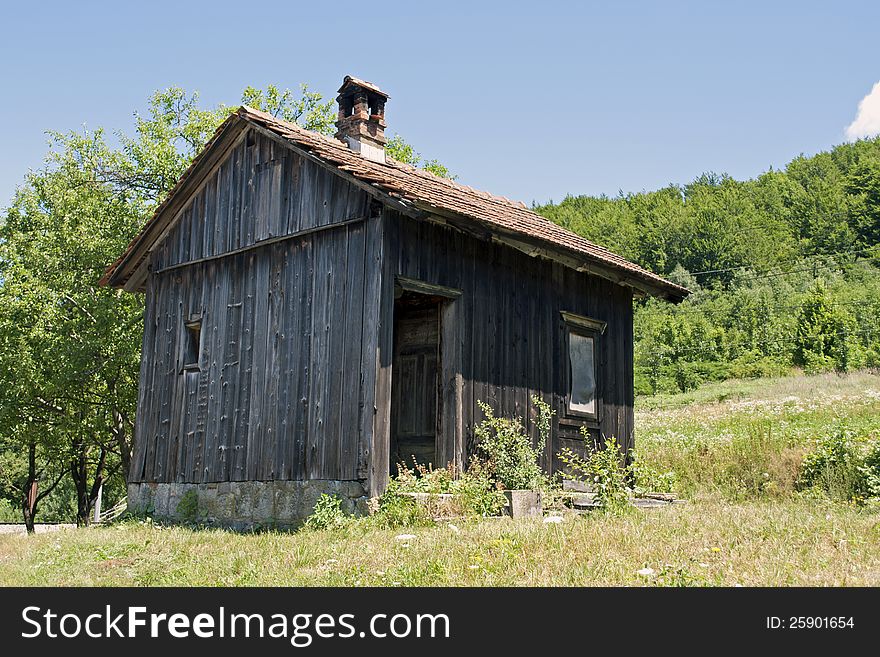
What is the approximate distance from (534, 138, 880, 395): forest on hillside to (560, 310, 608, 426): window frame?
34994 mm

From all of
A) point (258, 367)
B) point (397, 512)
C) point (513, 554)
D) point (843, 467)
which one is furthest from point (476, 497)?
point (843, 467)

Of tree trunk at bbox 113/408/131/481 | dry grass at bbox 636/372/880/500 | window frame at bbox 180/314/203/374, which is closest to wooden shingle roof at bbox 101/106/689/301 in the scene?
window frame at bbox 180/314/203/374

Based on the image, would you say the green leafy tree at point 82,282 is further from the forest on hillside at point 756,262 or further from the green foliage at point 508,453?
the forest on hillside at point 756,262

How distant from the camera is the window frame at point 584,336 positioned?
45.0 ft

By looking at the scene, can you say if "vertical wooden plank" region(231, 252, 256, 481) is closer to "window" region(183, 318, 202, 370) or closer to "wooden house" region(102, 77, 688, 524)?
"wooden house" region(102, 77, 688, 524)

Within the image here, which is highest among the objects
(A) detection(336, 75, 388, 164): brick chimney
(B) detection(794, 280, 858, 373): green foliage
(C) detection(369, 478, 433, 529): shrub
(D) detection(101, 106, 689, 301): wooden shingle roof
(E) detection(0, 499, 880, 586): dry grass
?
(B) detection(794, 280, 858, 373): green foliage

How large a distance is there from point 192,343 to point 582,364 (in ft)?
21.3

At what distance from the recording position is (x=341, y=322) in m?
11.6

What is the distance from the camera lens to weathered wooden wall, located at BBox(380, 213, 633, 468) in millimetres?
11906

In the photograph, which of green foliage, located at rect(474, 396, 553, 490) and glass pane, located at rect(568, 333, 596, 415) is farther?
glass pane, located at rect(568, 333, 596, 415)

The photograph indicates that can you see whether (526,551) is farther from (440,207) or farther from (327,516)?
(440,207)

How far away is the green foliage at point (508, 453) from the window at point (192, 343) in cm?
504
